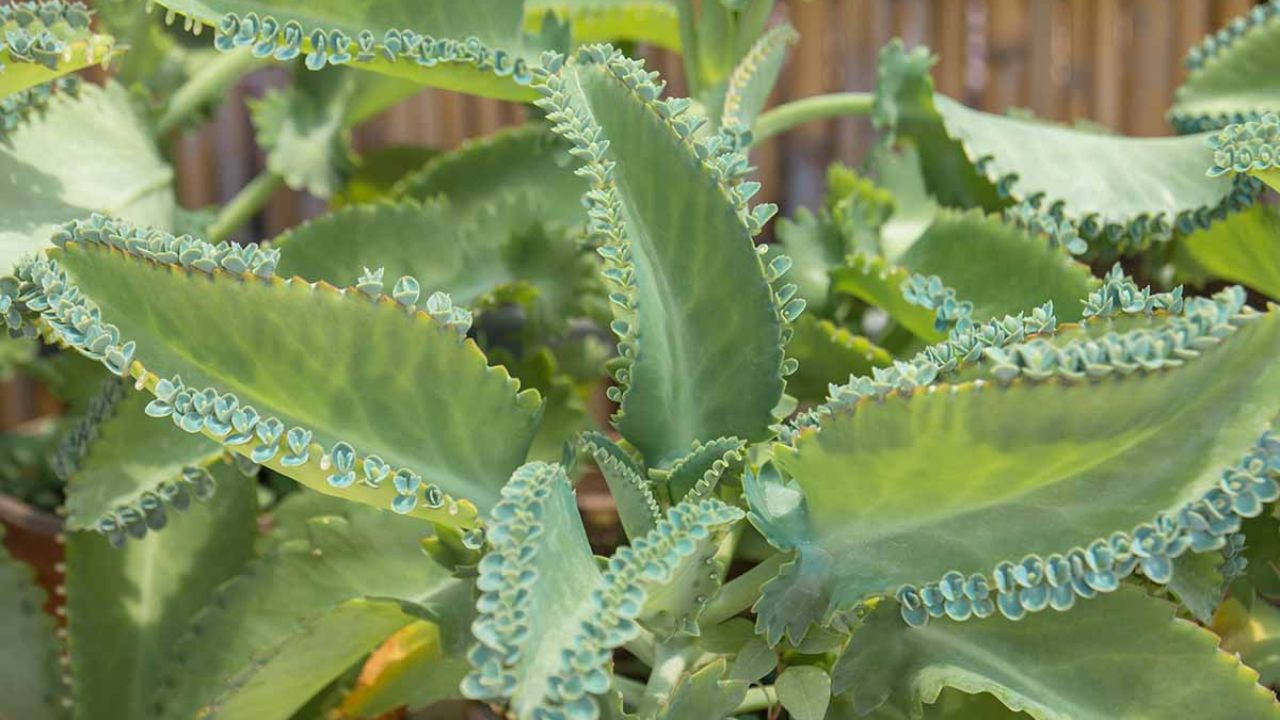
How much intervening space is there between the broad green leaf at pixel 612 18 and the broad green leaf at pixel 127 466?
240 mm

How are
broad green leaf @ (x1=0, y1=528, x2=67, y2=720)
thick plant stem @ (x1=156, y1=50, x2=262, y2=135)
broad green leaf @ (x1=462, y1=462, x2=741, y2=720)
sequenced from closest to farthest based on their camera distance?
broad green leaf @ (x1=462, y1=462, x2=741, y2=720), broad green leaf @ (x1=0, y1=528, x2=67, y2=720), thick plant stem @ (x1=156, y1=50, x2=262, y2=135)

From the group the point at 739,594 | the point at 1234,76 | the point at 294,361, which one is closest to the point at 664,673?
the point at 739,594

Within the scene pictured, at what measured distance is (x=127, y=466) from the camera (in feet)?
1.54

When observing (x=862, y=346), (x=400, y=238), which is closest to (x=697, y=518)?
(x=862, y=346)

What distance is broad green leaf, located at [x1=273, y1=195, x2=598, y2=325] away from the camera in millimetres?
546

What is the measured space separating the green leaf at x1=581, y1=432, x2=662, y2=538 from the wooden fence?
2.54 feet

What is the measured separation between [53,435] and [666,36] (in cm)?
41

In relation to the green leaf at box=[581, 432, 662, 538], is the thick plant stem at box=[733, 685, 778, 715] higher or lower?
lower

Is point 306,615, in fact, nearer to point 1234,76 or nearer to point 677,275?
point 677,275

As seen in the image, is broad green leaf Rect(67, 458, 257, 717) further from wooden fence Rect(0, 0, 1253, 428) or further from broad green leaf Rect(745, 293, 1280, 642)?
wooden fence Rect(0, 0, 1253, 428)

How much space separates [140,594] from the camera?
20.6 inches

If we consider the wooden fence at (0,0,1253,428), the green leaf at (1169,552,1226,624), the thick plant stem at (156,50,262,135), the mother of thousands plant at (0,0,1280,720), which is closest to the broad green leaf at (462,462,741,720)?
the mother of thousands plant at (0,0,1280,720)

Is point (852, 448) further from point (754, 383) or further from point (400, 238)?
point (400, 238)

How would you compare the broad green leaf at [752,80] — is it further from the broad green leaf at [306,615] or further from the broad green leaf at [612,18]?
the broad green leaf at [306,615]
